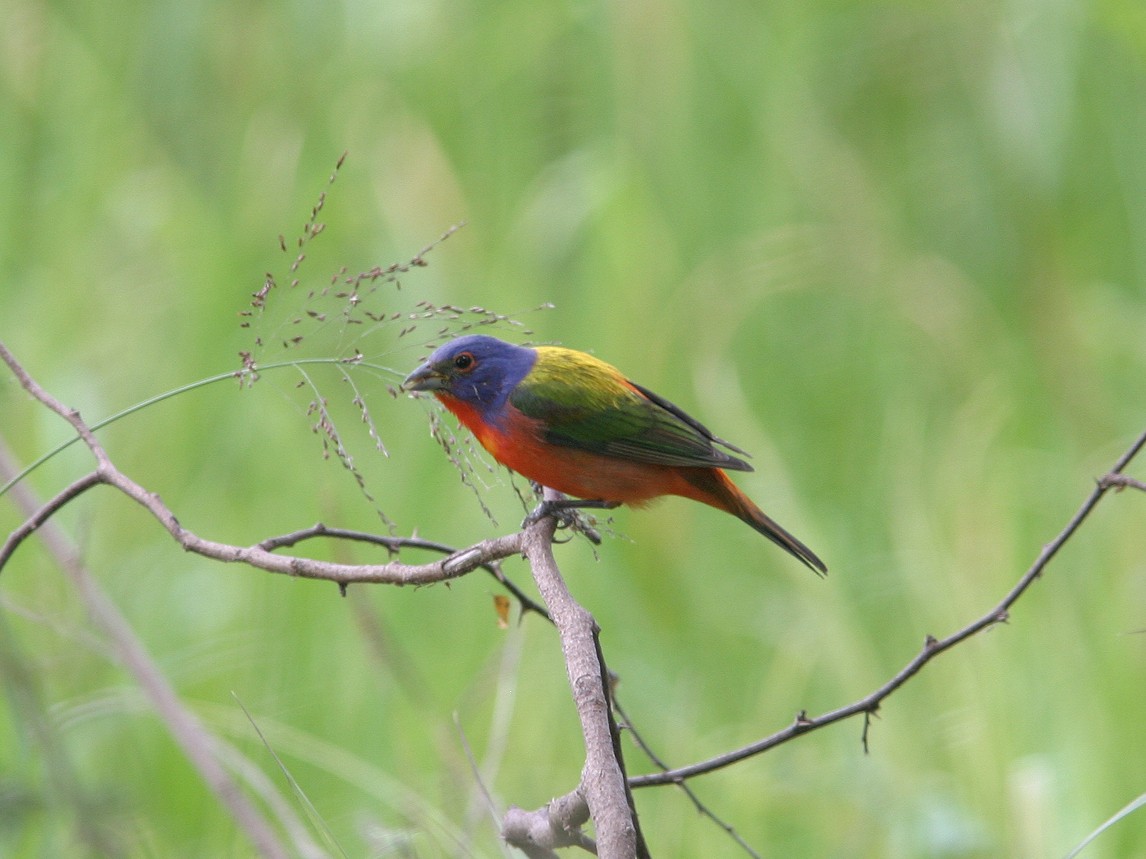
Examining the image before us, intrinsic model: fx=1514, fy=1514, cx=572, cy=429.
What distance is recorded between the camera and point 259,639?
309cm

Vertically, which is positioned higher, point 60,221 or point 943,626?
point 60,221

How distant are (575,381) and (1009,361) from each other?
2806 mm

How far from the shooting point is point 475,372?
2922 millimetres

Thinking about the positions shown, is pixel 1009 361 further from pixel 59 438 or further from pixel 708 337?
pixel 59 438

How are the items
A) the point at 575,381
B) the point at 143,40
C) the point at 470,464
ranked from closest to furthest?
1. the point at 470,464
2. the point at 575,381
3. the point at 143,40

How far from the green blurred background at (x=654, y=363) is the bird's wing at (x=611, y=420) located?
17 centimetres

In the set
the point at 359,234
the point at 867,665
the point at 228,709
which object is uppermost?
the point at 359,234

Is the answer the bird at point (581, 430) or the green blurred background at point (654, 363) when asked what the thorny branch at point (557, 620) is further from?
the bird at point (581, 430)

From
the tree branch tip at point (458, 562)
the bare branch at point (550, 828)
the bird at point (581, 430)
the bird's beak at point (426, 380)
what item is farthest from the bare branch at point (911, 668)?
the bird's beak at point (426, 380)


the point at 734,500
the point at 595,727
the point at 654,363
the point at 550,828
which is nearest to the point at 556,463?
the point at 734,500

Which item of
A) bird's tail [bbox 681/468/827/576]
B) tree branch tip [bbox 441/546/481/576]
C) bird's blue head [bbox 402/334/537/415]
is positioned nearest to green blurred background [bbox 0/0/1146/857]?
bird's blue head [bbox 402/334/537/415]

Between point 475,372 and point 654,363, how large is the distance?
1.73 meters

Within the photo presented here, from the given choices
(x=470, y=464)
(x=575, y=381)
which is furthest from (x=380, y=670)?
(x=470, y=464)

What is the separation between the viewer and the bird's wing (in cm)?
288
